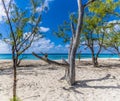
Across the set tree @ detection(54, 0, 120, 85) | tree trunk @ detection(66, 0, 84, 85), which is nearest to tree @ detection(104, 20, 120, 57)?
tree @ detection(54, 0, 120, 85)

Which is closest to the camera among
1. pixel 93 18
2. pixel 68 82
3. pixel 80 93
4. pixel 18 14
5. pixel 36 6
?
pixel 80 93

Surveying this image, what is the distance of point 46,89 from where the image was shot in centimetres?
1036

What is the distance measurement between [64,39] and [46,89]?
570 inches

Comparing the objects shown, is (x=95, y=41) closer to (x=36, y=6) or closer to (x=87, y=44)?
(x=87, y=44)

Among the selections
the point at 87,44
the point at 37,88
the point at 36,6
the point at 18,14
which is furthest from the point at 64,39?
the point at 37,88

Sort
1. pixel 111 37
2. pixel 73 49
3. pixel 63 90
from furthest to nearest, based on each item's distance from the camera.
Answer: pixel 111 37, pixel 73 49, pixel 63 90

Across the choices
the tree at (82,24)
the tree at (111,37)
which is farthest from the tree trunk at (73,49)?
the tree at (111,37)

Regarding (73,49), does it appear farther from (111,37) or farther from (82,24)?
(111,37)

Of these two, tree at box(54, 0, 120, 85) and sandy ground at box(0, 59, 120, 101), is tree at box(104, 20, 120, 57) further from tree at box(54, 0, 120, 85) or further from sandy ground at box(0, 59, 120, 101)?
sandy ground at box(0, 59, 120, 101)

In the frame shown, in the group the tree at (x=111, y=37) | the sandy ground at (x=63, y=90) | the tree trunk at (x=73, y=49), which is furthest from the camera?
the tree at (x=111, y=37)

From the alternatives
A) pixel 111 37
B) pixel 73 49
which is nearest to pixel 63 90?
pixel 73 49

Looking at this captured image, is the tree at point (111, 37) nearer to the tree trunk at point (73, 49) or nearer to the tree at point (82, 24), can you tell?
the tree at point (82, 24)

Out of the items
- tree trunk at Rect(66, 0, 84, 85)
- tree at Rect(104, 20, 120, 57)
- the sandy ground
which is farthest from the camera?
tree at Rect(104, 20, 120, 57)

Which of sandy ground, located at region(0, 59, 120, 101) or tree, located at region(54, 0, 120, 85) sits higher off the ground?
tree, located at region(54, 0, 120, 85)
